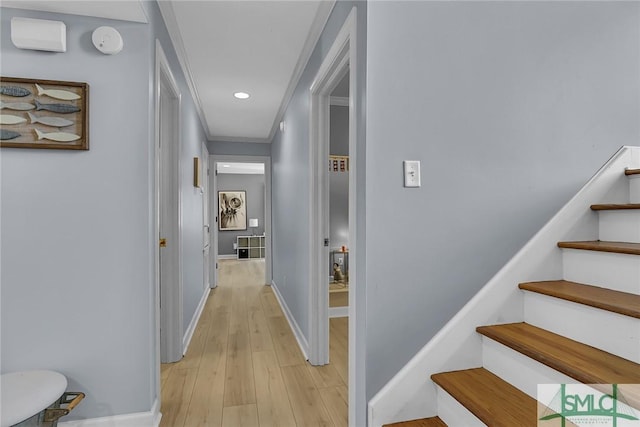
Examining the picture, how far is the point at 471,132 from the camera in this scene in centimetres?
165

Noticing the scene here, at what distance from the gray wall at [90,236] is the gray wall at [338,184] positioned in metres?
2.51

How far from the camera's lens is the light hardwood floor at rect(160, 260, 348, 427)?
6.48 ft

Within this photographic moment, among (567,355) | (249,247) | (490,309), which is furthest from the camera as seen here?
(249,247)

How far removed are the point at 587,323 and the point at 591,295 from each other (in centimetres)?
12

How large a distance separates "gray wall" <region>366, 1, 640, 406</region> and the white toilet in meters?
1.34

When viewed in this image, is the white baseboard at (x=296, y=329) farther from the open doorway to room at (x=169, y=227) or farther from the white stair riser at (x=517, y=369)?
the white stair riser at (x=517, y=369)

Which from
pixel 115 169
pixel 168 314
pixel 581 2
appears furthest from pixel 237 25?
pixel 168 314

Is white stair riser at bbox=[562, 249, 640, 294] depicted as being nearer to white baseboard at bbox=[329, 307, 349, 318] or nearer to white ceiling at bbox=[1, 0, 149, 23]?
white ceiling at bbox=[1, 0, 149, 23]

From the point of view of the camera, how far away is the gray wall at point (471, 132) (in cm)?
154

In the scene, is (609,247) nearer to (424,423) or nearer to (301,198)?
(424,423)

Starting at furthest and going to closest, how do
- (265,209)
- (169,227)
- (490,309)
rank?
(265,209) → (169,227) → (490,309)

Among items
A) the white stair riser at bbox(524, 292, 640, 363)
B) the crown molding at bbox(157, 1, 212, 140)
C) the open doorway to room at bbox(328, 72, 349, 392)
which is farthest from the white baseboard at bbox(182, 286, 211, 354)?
the white stair riser at bbox(524, 292, 640, 363)

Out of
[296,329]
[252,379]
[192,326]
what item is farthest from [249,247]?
[252,379]

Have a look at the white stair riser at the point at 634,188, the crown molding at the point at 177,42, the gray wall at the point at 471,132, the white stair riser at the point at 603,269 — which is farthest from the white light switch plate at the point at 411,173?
the crown molding at the point at 177,42
